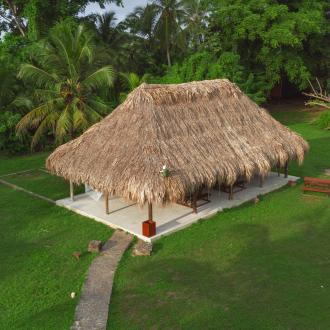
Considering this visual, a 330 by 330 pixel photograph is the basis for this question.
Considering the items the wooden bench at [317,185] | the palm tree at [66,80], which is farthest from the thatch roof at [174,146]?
the palm tree at [66,80]

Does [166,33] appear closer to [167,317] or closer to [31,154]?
[31,154]

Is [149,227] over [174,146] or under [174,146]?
under

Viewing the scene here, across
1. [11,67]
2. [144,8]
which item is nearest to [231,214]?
[11,67]

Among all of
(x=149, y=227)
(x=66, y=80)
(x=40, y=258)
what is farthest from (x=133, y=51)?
(x=40, y=258)

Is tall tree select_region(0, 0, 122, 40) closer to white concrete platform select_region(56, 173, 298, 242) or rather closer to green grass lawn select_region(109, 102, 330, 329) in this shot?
white concrete platform select_region(56, 173, 298, 242)

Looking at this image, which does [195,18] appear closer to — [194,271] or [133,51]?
[133,51]

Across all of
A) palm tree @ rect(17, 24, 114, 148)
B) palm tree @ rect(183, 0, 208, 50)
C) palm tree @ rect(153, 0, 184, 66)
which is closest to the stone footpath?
palm tree @ rect(17, 24, 114, 148)
